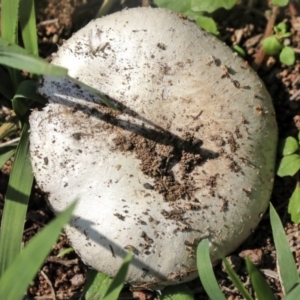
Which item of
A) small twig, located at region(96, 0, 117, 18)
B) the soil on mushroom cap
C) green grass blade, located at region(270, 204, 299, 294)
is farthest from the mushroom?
small twig, located at region(96, 0, 117, 18)

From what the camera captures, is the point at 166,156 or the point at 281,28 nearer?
the point at 166,156

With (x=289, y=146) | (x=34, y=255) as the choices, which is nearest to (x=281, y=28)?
(x=289, y=146)

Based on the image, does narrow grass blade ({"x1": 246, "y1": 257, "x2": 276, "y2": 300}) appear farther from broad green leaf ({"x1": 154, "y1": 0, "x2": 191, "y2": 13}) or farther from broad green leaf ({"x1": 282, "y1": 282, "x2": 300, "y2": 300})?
broad green leaf ({"x1": 154, "y1": 0, "x2": 191, "y2": 13})

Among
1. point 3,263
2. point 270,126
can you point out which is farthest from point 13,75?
point 270,126

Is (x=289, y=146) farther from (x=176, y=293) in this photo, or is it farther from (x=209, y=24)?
(x=176, y=293)

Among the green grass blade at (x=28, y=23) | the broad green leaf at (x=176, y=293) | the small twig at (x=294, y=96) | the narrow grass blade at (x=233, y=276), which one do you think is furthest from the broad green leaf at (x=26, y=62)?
the small twig at (x=294, y=96)

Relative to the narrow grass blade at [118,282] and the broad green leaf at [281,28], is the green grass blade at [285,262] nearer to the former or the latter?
the narrow grass blade at [118,282]

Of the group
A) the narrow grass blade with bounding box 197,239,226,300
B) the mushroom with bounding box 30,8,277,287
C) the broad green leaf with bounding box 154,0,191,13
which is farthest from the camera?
the broad green leaf with bounding box 154,0,191,13
